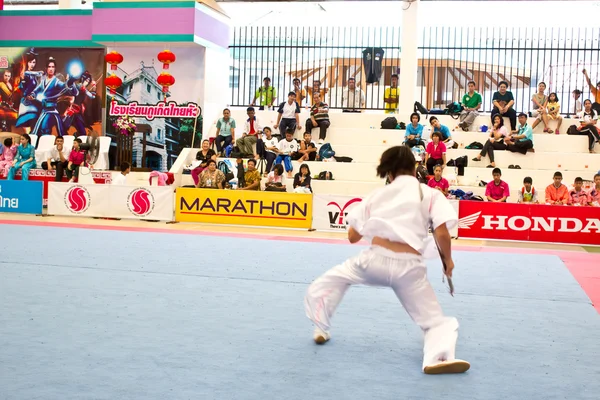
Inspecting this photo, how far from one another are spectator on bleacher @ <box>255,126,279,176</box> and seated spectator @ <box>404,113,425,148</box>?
3734 millimetres

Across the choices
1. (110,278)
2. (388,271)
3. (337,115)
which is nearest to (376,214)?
(388,271)

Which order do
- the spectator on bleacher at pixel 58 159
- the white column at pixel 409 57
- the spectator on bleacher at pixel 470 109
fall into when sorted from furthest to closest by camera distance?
the white column at pixel 409 57 → the spectator on bleacher at pixel 470 109 → the spectator on bleacher at pixel 58 159

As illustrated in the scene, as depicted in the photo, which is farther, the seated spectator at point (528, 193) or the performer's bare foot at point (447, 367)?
the seated spectator at point (528, 193)

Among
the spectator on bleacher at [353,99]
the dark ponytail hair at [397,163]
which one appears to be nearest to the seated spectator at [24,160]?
the spectator on bleacher at [353,99]

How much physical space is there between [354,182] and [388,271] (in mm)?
14051

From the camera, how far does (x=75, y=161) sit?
20859mm

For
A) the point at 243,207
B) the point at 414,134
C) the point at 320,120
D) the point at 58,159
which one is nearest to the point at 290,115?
the point at 320,120

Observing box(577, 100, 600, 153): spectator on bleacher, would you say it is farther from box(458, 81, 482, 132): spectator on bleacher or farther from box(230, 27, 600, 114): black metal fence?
box(458, 81, 482, 132): spectator on bleacher

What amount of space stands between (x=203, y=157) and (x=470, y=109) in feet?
26.3

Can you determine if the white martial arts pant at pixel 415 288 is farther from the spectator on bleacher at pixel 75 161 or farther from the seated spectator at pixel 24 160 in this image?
the seated spectator at pixel 24 160

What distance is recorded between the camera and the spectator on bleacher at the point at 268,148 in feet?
67.6

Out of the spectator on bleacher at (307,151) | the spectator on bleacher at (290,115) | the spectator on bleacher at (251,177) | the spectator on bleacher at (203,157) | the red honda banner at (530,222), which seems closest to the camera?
the red honda banner at (530,222)

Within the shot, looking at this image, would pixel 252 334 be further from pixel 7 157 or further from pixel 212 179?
pixel 7 157

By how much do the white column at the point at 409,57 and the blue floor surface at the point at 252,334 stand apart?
12125 mm
